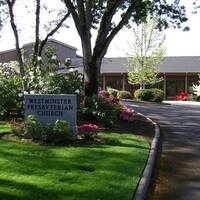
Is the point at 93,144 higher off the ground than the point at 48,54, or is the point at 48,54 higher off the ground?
the point at 48,54

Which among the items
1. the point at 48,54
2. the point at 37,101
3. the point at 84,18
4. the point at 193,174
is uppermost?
the point at 84,18

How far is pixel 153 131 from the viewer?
16.7 metres

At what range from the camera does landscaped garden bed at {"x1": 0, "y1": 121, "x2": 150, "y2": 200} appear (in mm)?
7664

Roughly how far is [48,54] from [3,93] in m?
1.92

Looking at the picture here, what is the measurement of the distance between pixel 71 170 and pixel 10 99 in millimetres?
8758

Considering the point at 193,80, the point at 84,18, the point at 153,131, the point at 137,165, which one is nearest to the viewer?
the point at 137,165

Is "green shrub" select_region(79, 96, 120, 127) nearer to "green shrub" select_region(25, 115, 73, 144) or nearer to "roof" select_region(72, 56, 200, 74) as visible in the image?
"green shrub" select_region(25, 115, 73, 144)

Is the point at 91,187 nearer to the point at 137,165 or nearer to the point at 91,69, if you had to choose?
the point at 137,165

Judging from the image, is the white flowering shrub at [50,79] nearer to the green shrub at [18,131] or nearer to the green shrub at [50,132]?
the green shrub at [18,131]

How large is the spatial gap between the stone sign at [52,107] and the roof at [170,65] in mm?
43701

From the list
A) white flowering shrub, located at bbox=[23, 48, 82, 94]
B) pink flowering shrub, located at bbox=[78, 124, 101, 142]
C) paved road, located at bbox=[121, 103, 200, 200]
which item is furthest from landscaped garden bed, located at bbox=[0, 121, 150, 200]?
white flowering shrub, located at bbox=[23, 48, 82, 94]

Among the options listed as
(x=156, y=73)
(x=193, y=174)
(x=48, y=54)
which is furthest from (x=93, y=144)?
(x=156, y=73)

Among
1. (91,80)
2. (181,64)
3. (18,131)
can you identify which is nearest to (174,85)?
(181,64)

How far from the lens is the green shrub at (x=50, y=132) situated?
39.4ft
